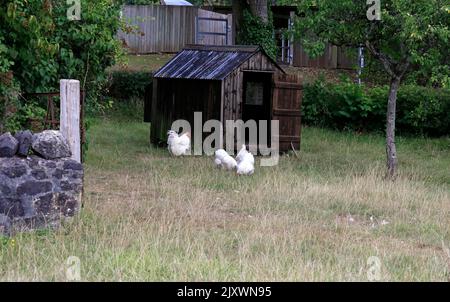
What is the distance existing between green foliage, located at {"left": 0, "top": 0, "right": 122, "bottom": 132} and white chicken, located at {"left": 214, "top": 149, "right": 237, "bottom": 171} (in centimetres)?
268

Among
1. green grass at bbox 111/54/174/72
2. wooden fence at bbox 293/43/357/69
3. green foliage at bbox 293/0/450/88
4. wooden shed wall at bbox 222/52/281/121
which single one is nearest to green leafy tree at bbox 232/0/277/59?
wooden shed wall at bbox 222/52/281/121

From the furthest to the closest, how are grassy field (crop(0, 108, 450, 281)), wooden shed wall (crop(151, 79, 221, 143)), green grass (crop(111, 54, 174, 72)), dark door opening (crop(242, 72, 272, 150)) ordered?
green grass (crop(111, 54, 174, 72)), dark door opening (crop(242, 72, 272, 150)), wooden shed wall (crop(151, 79, 221, 143)), grassy field (crop(0, 108, 450, 281))

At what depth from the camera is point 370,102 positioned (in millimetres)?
23906

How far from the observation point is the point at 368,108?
2383 centimetres

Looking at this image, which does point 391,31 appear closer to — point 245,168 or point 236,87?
point 245,168

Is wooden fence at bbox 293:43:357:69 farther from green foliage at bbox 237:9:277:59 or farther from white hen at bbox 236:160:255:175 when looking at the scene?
white hen at bbox 236:160:255:175

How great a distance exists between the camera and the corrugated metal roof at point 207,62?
1878 cm

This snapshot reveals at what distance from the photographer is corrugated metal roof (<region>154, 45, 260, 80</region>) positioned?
18.8 metres

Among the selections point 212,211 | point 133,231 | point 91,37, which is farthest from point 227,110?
point 133,231

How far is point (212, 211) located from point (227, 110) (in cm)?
775

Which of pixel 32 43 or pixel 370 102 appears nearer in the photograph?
pixel 32 43

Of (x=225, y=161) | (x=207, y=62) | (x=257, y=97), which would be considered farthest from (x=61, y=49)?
(x=257, y=97)

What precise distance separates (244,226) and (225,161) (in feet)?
18.3
